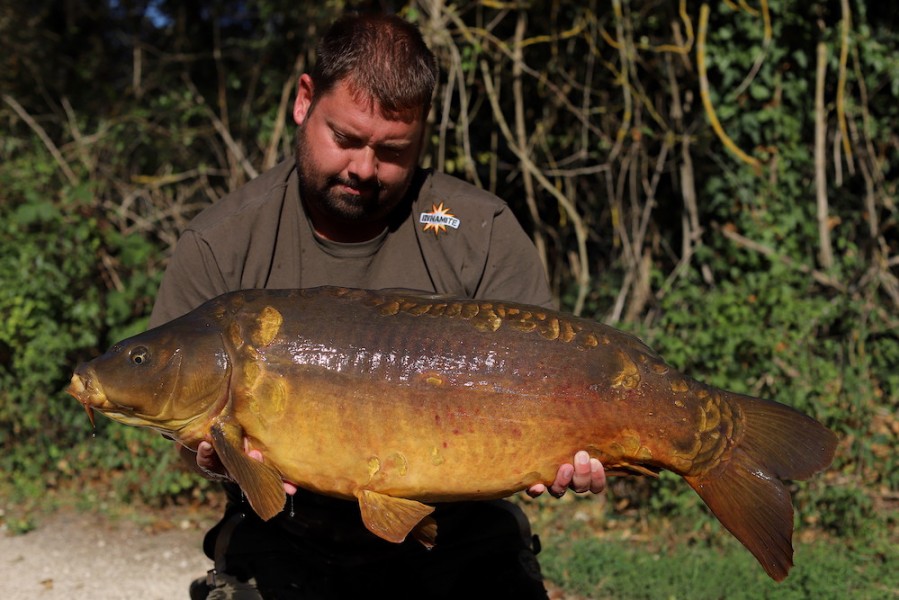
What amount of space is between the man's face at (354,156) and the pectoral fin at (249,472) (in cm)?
81

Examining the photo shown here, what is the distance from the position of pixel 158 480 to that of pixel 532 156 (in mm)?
3137

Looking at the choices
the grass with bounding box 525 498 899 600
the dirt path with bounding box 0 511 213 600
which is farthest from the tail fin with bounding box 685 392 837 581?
the dirt path with bounding box 0 511 213 600

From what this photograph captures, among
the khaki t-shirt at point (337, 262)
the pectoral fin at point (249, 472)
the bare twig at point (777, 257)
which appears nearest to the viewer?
the pectoral fin at point (249, 472)

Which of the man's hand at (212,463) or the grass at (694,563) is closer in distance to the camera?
the man's hand at (212,463)

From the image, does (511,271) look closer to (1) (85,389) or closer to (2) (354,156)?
(2) (354,156)

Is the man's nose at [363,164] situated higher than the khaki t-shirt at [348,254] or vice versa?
the man's nose at [363,164]

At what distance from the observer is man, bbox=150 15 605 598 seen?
8.83 feet

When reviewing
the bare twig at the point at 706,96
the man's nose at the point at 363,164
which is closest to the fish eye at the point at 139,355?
the man's nose at the point at 363,164

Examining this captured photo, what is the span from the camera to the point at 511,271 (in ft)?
9.45

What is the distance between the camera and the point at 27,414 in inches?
211

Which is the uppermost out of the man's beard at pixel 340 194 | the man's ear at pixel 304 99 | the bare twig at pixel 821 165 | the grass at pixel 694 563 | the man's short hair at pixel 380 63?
the man's short hair at pixel 380 63

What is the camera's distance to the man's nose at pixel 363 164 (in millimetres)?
2654

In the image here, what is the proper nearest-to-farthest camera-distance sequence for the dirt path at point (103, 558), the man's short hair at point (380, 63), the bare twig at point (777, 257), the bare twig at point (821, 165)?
the man's short hair at point (380, 63) → the dirt path at point (103, 558) → the bare twig at point (777, 257) → the bare twig at point (821, 165)

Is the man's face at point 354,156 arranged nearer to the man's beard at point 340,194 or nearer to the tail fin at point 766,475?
the man's beard at point 340,194
